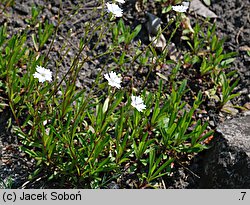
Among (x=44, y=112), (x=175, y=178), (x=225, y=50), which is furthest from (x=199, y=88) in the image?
(x=44, y=112)

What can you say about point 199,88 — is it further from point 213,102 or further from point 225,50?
point 225,50

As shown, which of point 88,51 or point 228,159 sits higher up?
point 88,51

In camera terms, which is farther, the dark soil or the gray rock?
the dark soil

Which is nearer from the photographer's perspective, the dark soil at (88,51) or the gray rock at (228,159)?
the gray rock at (228,159)
